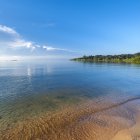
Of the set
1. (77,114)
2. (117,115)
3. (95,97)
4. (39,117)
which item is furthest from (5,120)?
(95,97)

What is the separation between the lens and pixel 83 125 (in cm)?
1738

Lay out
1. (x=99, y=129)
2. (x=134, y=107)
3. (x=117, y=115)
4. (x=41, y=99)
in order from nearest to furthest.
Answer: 1. (x=99, y=129)
2. (x=117, y=115)
3. (x=134, y=107)
4. (x=41, y=99)

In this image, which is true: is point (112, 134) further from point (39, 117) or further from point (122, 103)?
point (122, 103)

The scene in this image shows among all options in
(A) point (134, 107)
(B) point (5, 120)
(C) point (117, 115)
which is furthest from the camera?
(A) point (134, 107)

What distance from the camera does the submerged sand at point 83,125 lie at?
49.1ft

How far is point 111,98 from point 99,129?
40.7 feet

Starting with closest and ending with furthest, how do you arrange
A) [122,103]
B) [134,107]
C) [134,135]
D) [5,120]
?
[134,135] → [5,120] → [134,107] → [122,103]

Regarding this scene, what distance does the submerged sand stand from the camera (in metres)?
15.0

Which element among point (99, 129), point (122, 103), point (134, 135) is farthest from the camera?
point (122, 103)

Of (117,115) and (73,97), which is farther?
(73,97)

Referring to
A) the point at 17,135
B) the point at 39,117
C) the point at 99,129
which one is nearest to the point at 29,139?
the point at 17,135

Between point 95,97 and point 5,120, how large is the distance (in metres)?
14.9

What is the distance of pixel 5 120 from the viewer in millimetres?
18422

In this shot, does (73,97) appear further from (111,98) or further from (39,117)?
(39,117)
